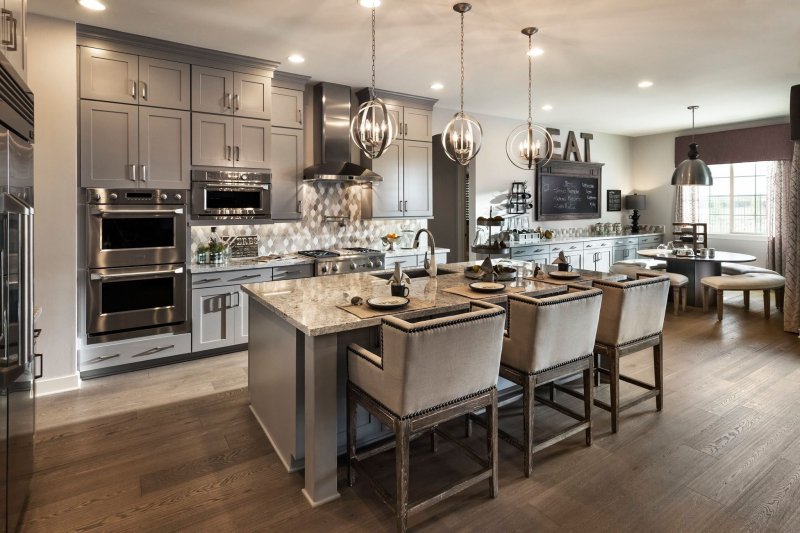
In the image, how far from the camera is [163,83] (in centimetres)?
398

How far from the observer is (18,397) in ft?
5.78

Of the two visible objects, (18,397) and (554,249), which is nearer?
(18,397)

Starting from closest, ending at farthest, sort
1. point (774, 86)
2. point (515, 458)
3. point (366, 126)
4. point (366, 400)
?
point (366, 400)
point (515, 458)
point (366, 126)
point (774, 86)

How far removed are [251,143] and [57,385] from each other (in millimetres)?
2560

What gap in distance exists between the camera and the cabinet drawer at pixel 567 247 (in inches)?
281

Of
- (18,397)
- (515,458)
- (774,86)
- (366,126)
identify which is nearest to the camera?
(18,397)

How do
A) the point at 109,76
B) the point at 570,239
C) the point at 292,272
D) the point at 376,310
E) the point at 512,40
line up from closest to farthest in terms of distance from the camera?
the point at 376,310, the point at 109,76, the point at 512,40, the point at 292,272, the point at 570,239

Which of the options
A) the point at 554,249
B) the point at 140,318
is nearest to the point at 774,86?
the point at 554,249

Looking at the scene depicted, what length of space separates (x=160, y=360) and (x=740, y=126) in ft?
29.5

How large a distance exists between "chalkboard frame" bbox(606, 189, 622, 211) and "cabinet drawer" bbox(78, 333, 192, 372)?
7.63m

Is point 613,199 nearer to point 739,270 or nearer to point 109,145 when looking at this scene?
point 739,270

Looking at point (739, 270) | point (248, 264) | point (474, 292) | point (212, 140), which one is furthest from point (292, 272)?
point (739, 270)

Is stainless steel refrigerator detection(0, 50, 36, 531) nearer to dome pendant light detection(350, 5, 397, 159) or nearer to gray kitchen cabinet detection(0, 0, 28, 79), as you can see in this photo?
gray kitchen cabinet detection(0, 0, 28, 79)

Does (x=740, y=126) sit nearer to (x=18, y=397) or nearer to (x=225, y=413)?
(x=225, y=413)
